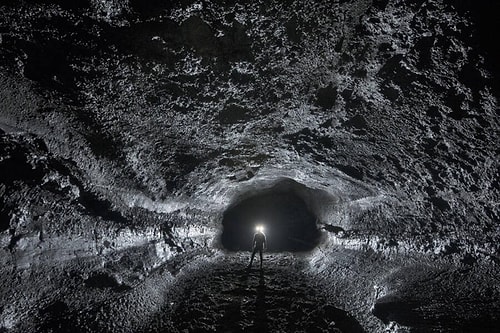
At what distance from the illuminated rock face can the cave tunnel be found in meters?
4.09

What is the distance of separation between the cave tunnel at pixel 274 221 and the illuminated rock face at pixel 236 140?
4.09 m

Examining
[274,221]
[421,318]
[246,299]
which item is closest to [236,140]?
[246,299]

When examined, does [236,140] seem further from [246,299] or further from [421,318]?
[421,318]

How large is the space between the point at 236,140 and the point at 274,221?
21.5 ft

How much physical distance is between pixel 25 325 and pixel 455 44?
12.2 feet

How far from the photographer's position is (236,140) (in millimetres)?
4074

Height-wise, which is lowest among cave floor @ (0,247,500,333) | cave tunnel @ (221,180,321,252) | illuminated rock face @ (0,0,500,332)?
cave tunnel @ (221,180,321,252)

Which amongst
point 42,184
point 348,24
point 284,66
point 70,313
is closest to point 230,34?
point 284,66

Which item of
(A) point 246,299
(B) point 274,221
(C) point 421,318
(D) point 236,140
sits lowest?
(B) point 274,221

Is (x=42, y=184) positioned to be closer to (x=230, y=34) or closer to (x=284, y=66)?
(x=230, y=34)

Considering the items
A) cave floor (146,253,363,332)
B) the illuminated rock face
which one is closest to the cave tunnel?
cave floor (146,253,363,332)

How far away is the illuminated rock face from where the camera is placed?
2.12 m

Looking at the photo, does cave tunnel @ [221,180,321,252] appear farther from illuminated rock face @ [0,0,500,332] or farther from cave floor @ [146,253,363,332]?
illuminated rock face @ [0,0,500,332]

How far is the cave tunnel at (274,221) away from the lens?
8.77 metres
